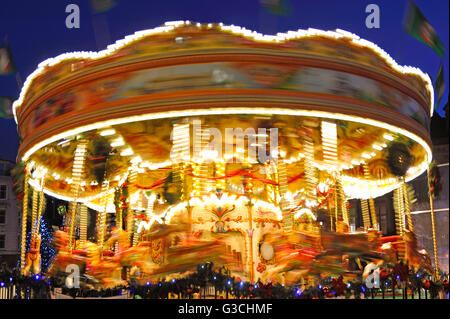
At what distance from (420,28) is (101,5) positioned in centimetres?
499

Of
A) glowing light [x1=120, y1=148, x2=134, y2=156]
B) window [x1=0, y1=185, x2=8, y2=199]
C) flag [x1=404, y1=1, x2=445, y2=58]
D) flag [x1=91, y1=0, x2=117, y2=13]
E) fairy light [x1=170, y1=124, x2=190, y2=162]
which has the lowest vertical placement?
fairy light [x1=170, y1=124, x2=190, y2=162]

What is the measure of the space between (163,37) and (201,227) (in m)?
3.35

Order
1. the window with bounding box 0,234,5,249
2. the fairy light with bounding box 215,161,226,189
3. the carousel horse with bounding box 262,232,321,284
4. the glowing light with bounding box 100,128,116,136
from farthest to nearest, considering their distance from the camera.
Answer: the window with bounding box 0,234,5,249, the fairy light with bounding box 215,161,226,189, the glowing light with bounding box 100,128,116,136, the carousel horse with bounding box 262,232,321,284

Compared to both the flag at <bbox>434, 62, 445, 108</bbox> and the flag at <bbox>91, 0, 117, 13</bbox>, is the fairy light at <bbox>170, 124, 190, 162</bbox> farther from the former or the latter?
the flag at <bbox>434, 62, 445, 108</bbox>

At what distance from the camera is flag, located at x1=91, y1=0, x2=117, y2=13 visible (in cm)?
764

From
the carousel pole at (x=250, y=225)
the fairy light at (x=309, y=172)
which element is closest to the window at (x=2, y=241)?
the carousel pole at (x=250, y=225)

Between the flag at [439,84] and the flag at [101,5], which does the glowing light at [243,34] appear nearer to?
the flag at [101,5]

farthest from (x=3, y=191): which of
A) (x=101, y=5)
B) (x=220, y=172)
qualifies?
(x=101, y=5)

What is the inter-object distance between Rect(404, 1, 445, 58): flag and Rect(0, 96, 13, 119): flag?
7125 mm

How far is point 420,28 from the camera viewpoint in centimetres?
756

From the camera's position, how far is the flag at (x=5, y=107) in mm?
9156

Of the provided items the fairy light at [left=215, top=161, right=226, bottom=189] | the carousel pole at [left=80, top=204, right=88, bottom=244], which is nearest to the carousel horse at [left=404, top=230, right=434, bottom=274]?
the fairy light at [left=215, top=161, right=226, bottom=189]

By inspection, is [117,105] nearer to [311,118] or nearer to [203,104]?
[203,104]
